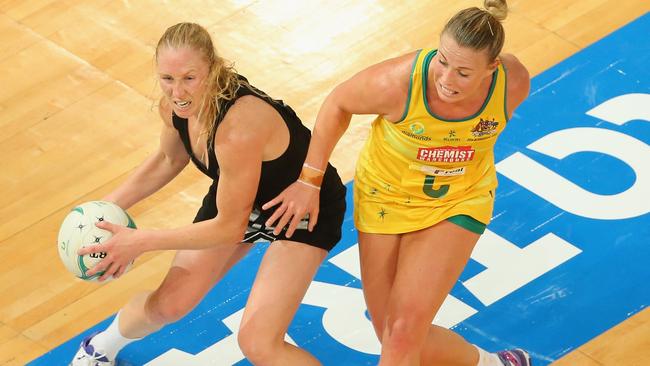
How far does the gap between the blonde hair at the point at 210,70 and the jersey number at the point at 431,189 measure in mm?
781

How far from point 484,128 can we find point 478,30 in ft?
1.39

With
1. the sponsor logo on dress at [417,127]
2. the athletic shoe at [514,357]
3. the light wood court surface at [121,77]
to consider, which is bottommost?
the light wood court surface at [121,77]

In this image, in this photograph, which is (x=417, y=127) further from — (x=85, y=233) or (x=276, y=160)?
(x=85, y=233)

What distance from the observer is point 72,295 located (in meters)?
5.71

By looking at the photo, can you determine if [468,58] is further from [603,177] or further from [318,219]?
[603,177]

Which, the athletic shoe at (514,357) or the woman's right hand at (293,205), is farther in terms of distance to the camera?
the athletic shoe at (514,357)

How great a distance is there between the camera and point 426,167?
4.55 m

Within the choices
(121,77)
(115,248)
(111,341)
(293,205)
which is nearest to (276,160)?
(293,205)

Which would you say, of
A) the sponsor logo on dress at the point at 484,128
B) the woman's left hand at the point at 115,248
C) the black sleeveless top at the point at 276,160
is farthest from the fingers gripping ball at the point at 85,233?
the sponsor logo on dress at the point at 484,128

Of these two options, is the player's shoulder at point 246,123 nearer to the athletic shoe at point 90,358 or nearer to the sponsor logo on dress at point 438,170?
the sponsor logo on dress at point 438,170

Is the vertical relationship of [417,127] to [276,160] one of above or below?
above

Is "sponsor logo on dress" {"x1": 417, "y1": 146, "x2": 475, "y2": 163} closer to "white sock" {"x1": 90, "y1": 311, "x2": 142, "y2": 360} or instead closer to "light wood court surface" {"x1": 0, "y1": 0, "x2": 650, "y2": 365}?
"white sock" {"x1": 90, "y1": 311, "x2": 142, "y2": 360}

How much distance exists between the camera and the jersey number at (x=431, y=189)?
15.0 ft

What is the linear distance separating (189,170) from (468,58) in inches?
98.5
